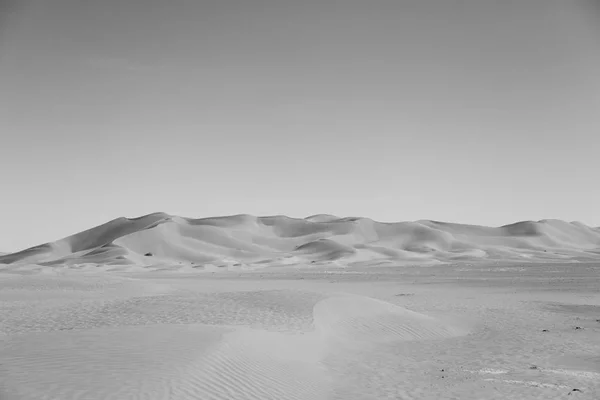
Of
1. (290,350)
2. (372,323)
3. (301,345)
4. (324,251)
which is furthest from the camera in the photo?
(324,251)

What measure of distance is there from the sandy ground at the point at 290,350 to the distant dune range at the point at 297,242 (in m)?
65.2

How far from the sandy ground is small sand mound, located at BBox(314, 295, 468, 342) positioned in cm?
8

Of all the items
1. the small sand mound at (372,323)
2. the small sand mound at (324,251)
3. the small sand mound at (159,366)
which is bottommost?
the small sand mound at (372,323)

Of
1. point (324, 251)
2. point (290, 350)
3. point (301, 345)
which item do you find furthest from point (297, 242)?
point (290, 350)

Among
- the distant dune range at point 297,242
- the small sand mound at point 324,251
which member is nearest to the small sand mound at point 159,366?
the distant dune range at point 297,242

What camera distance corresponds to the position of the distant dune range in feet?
327

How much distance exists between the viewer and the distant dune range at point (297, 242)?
9956cm

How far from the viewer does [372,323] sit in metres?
16.5

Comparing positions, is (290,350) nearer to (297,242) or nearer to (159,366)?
(159,366)

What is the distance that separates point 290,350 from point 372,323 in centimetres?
580

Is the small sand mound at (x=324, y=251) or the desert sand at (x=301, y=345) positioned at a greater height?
the small sand mound at (x=324, y=251)

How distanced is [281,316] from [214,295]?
5.97 m

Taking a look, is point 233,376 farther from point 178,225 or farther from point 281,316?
point 178,225

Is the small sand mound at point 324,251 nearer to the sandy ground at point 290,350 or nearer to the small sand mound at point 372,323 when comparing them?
the sandy ground at point 290,350
